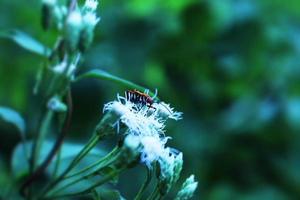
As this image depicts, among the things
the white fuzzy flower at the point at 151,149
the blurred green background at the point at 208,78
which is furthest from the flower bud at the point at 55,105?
the blurred green background at the point at 208,78

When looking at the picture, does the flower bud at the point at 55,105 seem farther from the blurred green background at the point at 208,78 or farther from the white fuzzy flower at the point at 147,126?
the blurred green background at the point at 208,78

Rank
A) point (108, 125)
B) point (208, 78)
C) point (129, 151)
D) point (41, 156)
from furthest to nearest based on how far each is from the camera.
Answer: point (208, 78) → point (41, 156) → point (108, 125) → point (129, 151)

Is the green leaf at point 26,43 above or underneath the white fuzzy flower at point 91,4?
underneath

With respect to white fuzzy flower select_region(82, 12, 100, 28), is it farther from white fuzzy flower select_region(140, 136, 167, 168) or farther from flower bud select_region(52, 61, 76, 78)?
white fuzzy flower select_region(140, 136, 167, 168)

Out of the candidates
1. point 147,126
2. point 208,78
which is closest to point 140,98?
point 147,126

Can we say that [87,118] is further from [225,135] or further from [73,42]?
[73,42]

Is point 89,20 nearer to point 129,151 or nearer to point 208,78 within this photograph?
point 129,151

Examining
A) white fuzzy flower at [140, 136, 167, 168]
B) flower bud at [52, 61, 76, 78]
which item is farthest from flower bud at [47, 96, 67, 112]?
white fuzzy flower at [140, 136, 167, 168]

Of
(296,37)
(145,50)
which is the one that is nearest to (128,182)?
(145,50)
